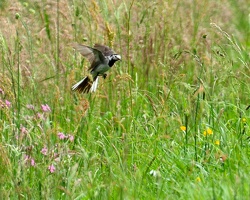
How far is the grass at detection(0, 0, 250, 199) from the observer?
14.3ft

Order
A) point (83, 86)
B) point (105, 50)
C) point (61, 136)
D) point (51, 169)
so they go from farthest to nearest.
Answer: point (83, 86)
point (105, 50)
point (61, 136)
point (51, 169)

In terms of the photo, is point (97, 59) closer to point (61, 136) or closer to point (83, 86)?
point (83, 86)

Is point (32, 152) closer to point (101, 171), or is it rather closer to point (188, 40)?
point (101, 171)

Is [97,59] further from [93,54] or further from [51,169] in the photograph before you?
[51,169]

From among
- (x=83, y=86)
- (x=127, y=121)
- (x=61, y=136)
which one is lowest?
(x=127, y=121)

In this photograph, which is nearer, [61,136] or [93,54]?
[61,136]

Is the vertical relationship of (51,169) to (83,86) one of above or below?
below

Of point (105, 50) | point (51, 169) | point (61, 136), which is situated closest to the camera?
point (51, 169)

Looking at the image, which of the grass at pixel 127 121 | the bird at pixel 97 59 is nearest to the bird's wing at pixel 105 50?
the bird at pixel 97 59

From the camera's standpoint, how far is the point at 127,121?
5.63 meters

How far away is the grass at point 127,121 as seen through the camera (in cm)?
436

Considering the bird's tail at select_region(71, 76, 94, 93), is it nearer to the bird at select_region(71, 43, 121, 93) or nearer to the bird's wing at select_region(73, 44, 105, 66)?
the bird at select_region(71, 43, 121, 93)

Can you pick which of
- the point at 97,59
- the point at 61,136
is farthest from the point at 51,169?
the point at 97,59

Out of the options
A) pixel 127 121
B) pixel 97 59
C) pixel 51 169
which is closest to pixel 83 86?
pixel 97 59
